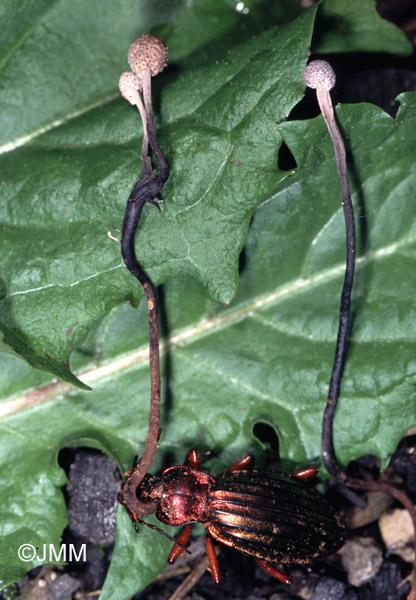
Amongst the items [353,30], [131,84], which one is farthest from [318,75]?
[131,84]

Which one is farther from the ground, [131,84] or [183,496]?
[131,84]

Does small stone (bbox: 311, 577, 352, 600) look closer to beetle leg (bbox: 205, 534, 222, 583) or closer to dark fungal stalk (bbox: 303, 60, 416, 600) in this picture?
dark fungal stalk (bbox: 303, 60, 416, 600)

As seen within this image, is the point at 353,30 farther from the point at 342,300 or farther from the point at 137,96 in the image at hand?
the point at 342,300

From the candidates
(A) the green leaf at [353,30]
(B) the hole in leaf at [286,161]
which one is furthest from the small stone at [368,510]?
(A) the green leaf at [353,30]

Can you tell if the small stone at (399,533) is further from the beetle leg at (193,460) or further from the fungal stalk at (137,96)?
the fungal stalk at (137,96)

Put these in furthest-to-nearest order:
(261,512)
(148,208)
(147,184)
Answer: (261,512), (148,208), (147,184)

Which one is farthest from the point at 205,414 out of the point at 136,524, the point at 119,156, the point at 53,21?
the point at 53,21

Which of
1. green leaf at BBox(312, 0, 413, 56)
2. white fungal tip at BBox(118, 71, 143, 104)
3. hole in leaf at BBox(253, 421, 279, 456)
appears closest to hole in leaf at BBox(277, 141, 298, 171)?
green leaf at BBox(312, 0, 413, 56)

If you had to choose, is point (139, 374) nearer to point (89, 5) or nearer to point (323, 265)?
point (323, 265)
